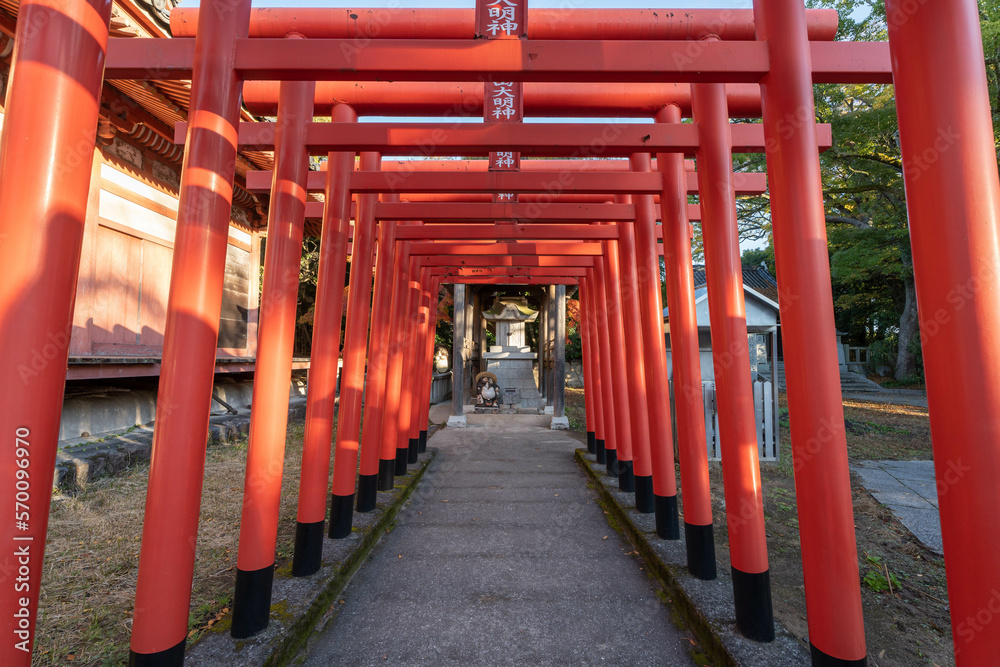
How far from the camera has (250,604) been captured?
2502 mm

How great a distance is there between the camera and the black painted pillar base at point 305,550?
3.24 metres

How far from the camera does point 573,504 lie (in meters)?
5.58

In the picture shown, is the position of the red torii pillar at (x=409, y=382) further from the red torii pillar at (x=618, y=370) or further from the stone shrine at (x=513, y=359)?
the stone shrine at (x=513, y=359)

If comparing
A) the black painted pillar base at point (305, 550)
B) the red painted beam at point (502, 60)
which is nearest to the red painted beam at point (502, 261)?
the black painted pillar base at point (305, 550)

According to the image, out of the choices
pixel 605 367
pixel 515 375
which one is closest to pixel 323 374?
pixel 605 367

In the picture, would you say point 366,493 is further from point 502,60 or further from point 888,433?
point 888,433

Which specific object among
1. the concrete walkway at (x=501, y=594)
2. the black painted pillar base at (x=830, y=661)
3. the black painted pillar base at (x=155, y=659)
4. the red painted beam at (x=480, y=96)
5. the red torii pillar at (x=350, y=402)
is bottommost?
the concrete walkway at (x=501, y=594)

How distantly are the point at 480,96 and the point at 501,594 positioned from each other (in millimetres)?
3983

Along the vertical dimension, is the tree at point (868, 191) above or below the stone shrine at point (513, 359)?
above

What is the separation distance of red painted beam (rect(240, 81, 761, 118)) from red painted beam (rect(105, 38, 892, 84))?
168cm

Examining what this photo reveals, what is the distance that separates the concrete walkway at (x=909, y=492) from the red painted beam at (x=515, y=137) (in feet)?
13.5

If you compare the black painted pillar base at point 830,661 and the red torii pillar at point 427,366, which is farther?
the red torii pillar at point 427,366

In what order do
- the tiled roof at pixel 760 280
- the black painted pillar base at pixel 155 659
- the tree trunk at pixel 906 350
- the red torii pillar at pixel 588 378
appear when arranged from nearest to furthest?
the black painted pillar base at pixel 155 659 → the red torii pillar at pixel 588 378 → the tree trunk at pixel 906 350 → the tiled roof at pixel 760 280

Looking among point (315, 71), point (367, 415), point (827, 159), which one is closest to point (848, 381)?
point (827, 159)
